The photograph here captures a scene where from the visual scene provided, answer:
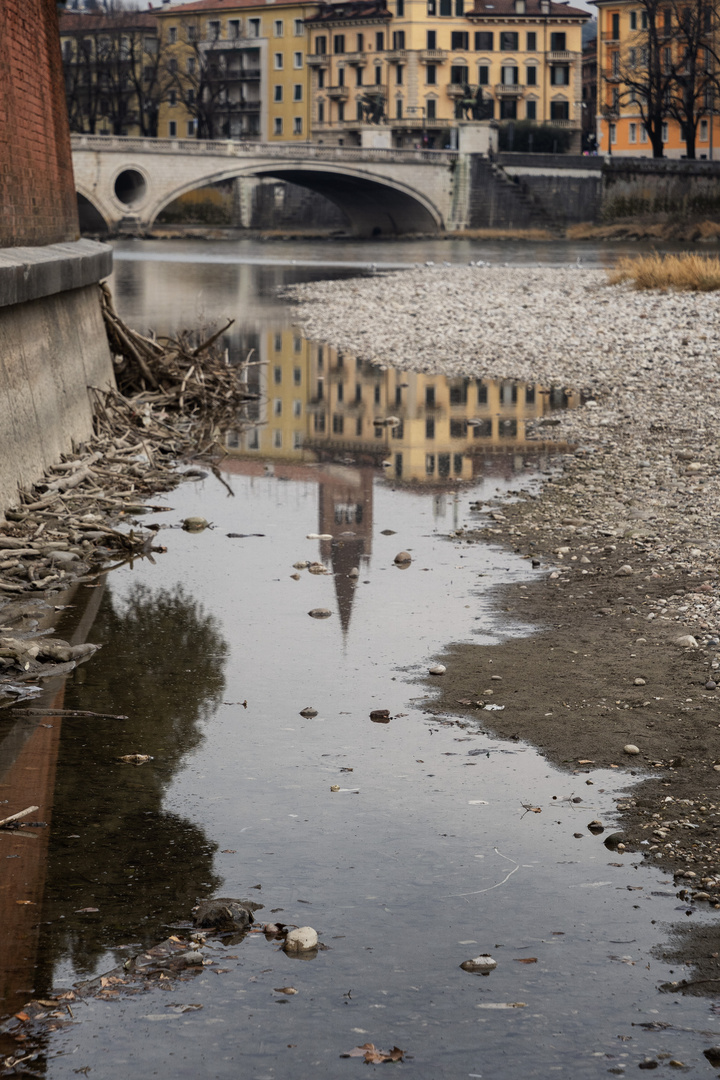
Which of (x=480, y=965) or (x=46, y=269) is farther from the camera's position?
(x=46, y=269)

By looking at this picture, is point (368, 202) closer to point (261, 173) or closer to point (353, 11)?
point (261, 173)

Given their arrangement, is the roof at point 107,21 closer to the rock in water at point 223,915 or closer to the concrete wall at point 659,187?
the concrete wall at point 659,187

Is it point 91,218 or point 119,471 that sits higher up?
point 91,218

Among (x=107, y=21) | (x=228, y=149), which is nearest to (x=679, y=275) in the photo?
(x=228, y=149)

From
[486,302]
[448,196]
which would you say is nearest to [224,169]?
[448,196]

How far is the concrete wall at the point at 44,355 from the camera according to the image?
30.8 ft

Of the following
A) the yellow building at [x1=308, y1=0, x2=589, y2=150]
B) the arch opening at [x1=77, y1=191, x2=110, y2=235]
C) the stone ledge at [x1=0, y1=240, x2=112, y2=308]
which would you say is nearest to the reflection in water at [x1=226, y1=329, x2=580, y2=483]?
the stone ledge at [x1=0, y1=240, x2=112, y2=308]

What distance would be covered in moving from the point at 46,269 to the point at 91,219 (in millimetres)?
69442

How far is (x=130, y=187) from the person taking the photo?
77938mm

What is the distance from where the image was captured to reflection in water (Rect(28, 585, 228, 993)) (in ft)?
13.8

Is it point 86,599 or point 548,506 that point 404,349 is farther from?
point 86,599

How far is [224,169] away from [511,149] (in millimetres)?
26645

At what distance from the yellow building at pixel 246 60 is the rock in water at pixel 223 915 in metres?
109

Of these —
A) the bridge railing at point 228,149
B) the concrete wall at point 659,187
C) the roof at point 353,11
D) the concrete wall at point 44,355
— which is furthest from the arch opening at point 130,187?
the concrete wall at point 44,355
